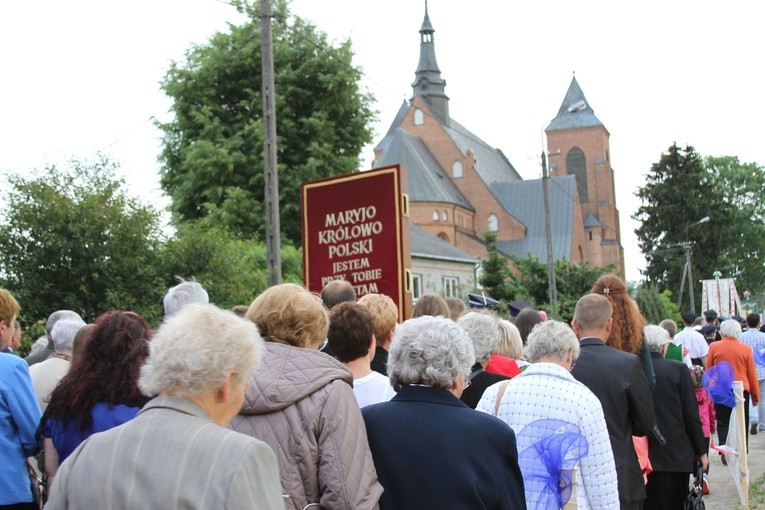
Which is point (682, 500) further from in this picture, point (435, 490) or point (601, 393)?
point (435, 490)

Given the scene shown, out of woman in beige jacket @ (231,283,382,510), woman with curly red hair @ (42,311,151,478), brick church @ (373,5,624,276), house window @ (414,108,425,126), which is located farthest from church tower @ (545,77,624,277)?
woman in beige jacket @ (231,283,382,510)

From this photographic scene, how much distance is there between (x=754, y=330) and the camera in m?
16.2

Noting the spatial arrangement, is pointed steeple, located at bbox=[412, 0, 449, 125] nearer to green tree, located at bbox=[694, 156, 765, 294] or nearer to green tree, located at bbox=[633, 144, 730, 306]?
green tree, located at bbox=[633, 144, 730, 306]

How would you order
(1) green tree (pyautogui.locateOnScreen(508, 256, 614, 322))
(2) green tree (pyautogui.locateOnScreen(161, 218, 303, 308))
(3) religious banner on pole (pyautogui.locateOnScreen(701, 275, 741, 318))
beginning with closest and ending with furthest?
(2) green tree (pyautogui.locateOnScreen(161, 218, 303, 308)) → (1) green tree (pyautogui.locateOnScreen(508, 256, 614, 322)) → (3) religious banner on pole (pyautogui.locateOnScreen(701, 275, 741, 318))

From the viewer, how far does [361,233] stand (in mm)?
10602

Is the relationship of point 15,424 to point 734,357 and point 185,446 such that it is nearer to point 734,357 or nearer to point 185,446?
point 185,446

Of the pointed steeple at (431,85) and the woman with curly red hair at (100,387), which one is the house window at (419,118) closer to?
the pointed steeple at (431,85)

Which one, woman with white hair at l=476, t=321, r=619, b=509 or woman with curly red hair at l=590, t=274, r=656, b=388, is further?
woman with curly red hair at l=590, t=274, r=656, b=388

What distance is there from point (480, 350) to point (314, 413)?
2.02 m

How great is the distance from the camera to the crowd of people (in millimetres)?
2543

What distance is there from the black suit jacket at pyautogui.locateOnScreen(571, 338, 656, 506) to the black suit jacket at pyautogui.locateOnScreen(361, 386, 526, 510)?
214 cm

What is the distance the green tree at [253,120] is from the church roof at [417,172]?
34.8 metres

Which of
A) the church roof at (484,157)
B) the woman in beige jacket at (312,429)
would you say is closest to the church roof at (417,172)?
the church roof at (484,157)

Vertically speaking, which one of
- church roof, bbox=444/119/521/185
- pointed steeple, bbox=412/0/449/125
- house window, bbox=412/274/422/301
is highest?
pointed steeple, bbox=412/0/449/125
